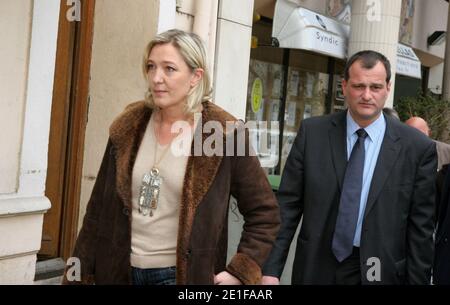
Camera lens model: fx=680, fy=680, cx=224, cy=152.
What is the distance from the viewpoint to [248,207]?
2.86m

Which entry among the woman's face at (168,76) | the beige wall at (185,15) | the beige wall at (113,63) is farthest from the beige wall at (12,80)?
the beige wall at (185,15)

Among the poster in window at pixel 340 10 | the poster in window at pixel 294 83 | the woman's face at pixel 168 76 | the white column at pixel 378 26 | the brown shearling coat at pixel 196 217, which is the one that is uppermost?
the poster in window at pixel 340 10

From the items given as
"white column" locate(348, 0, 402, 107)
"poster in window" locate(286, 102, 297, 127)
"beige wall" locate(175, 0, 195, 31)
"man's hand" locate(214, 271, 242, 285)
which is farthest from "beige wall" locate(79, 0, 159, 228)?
"poster in window" locate(286, 102, 297, 127)

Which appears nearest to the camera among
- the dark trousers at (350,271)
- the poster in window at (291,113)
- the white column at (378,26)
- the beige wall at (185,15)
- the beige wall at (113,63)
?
the dark trousers at (350,271)

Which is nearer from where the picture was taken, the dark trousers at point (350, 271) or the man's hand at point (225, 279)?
the man's hand at point (225, 279)

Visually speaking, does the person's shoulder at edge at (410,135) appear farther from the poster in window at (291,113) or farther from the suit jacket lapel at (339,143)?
the poster in window at (291,113)

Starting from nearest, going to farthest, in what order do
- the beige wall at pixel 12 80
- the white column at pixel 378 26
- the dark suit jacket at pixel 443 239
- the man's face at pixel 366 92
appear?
the man's face at pixel 366 92 → the dark suit jacket at pixel 443 239 → the beige wall at pixel 12 80 → the white column at pixel 378 26

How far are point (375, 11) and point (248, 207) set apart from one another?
8456mm

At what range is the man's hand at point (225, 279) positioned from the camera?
2791mm

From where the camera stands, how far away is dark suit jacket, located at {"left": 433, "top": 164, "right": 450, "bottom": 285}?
12.0 feet

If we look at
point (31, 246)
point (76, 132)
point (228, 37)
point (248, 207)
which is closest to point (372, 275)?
point (248, 207)

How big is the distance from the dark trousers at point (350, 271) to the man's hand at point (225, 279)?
2.44ft

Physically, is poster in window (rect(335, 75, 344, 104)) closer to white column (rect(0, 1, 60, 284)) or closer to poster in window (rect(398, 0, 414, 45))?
poster in window (rect(398, 0, 414, 45))

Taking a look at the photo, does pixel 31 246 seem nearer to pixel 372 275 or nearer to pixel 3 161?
pixel 3 161
